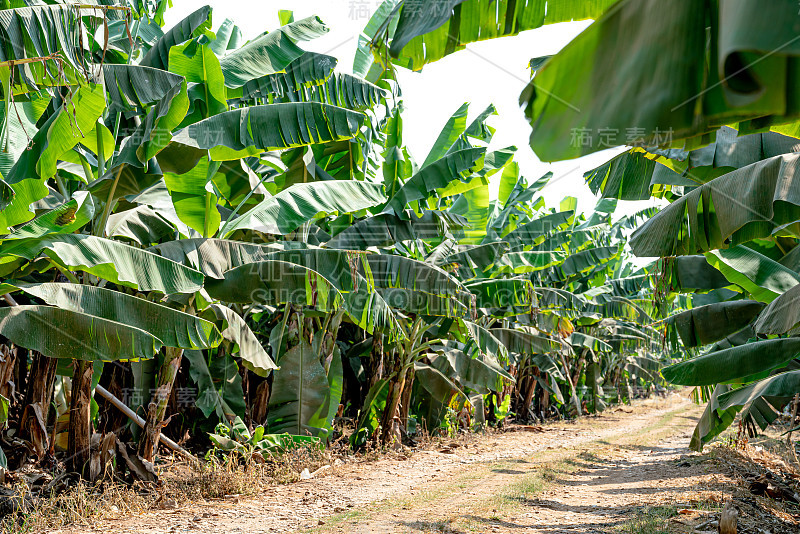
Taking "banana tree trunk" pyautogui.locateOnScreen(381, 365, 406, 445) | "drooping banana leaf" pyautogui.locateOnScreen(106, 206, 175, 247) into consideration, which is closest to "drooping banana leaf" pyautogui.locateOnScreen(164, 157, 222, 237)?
"drooping banana leaf" pyautogui.locateOnScreen(106, 206, 175, 247)

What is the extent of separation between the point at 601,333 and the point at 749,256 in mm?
15791

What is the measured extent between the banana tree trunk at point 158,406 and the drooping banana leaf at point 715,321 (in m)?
6.29

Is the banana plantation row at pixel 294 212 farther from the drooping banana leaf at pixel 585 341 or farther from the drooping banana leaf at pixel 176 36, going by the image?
the drooping banana leaf at pixel 585 341

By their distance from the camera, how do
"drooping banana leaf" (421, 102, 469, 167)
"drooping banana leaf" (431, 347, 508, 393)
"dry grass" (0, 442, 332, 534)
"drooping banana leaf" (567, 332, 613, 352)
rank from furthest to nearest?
"drooping banana leaf" (567, 332, 613, 352), "drooping banana leaf" (431, 347, 508, 393), "drooping banana leaf" (421, 102, 469, 167), "dry grass" (0, 442, 332, 534)

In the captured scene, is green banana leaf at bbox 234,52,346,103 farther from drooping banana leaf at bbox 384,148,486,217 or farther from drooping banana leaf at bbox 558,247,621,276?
drooping banana leaf at bbox 558,247,621,276

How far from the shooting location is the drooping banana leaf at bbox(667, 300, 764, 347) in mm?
7188

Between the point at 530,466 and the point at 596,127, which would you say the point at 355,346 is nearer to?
the point at 530,466

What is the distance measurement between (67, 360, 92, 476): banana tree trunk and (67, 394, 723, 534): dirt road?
825 millimetres

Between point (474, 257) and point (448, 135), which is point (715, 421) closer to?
point (474, 257)

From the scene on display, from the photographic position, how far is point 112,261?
4.49 metres

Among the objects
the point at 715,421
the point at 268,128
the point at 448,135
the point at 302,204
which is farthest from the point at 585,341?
the point at 268,128

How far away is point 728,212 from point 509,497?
477 cm

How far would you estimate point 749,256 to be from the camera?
248 inches

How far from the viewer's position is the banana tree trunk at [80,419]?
5941 mm
